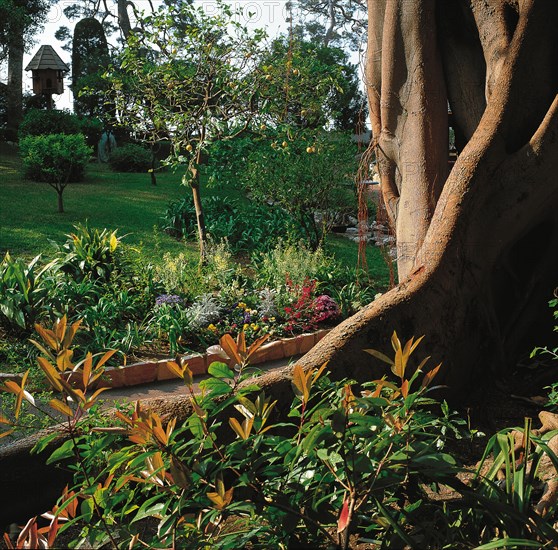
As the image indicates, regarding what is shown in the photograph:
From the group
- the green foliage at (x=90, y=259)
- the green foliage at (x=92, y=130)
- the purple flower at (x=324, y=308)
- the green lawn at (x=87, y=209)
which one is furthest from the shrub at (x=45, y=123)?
the purple flower at (x=324, y=308)

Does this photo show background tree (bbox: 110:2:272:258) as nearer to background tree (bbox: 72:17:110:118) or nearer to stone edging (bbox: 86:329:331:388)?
stone edging (bbox: 86:329:331:388)

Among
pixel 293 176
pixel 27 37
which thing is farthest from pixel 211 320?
pixel 27 37

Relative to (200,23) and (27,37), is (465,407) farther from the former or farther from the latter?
(27,37)

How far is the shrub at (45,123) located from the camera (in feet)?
64.0

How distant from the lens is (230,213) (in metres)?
Result: 12.5

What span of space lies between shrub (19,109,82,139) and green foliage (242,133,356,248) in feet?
30.5

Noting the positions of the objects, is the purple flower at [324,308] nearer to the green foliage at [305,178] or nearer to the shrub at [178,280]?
the shrub at [178,280]

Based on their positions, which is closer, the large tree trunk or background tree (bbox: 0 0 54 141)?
the large tree trunk

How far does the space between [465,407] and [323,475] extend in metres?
2.36

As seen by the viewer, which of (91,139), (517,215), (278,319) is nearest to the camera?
(517,215)

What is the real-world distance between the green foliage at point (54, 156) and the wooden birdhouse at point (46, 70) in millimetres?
7048

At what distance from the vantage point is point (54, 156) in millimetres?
13625

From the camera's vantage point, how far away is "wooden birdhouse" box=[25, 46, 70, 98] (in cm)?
2258

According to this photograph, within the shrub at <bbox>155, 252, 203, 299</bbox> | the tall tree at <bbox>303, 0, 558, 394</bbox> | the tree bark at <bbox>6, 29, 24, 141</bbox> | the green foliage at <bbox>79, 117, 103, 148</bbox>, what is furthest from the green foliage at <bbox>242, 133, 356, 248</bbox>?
the tree bark at <bbox>6, 29, 24, 141</bbox>
